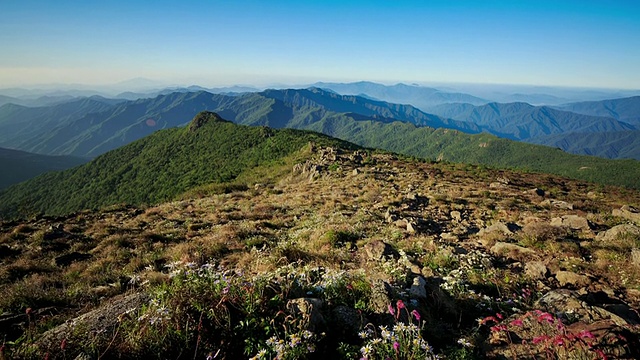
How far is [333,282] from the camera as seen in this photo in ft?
15.1

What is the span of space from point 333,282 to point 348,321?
90cm

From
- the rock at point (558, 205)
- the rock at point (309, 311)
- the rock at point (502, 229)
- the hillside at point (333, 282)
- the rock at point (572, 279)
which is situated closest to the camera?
the hillside at point (333, 282)

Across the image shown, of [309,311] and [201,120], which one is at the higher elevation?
[201,120]

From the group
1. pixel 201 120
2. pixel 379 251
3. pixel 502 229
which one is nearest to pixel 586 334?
pixel 379 251

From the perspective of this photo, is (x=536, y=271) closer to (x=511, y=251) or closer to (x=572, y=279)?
(x=572, y=279)

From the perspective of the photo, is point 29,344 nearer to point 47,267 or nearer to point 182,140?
point 47,267

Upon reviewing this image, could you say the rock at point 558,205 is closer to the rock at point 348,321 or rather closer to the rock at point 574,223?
the rock at point 574,223

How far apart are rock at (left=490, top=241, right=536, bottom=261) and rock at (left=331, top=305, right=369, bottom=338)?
249 inches

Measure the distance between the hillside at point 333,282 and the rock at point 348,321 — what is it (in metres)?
0.02

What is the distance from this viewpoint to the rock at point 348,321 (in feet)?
11.8

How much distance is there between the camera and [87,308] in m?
5.17

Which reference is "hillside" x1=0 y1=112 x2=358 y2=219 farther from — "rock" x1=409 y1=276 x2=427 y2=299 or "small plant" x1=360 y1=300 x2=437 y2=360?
"small plant" x1=360 y1=300 x2=437 y2=360

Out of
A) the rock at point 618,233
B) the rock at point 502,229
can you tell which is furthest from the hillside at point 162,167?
the rock at point 618,233

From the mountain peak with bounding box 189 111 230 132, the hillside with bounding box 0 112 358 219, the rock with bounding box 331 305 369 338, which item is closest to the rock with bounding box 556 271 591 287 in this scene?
the rock with bounding box 331 305 369 338
